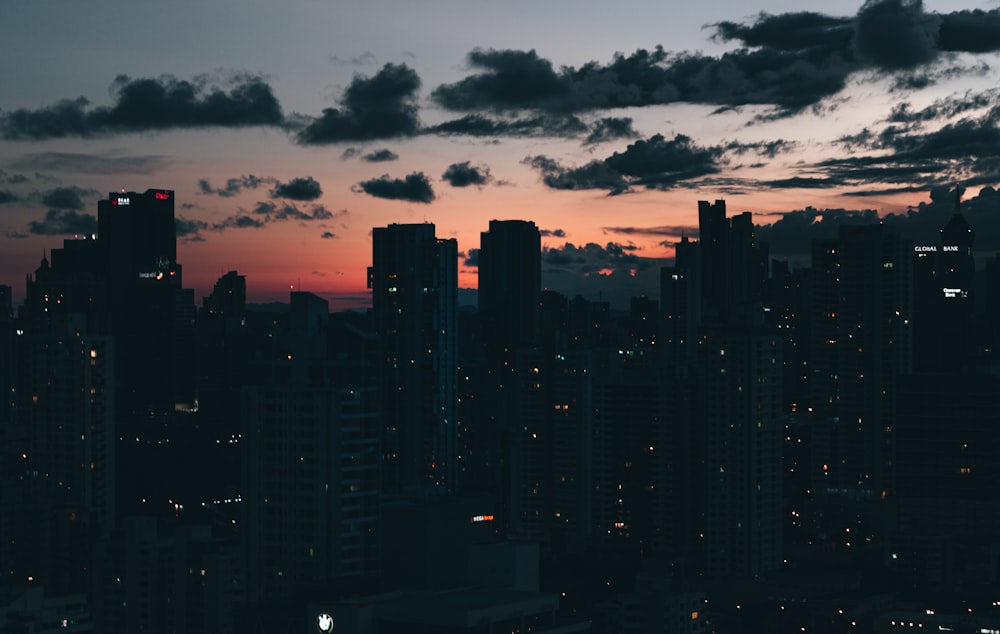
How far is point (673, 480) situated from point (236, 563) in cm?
4446

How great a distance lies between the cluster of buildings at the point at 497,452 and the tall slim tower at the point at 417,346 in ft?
0.77

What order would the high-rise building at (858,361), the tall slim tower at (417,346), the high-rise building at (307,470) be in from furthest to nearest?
the high-rise building at (858,361) → the tall slim tower at (417,346) → the high-rise building at (307,470)

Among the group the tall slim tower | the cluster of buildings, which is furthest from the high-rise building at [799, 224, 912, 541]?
the tall slim tower

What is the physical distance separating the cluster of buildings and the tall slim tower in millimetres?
236

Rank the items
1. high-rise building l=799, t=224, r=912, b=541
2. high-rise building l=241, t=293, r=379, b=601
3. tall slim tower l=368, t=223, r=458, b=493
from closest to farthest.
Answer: high-rise building l=241, t=293, r=379, b=601 → tall slim tower l=368, t=223, r=458, b=493 → high-rise building l=799, t=224, r=912, b=541

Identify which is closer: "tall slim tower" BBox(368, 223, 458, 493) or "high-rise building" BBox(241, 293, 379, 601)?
"high-rise building" BBox(241, 293, 379, 601)

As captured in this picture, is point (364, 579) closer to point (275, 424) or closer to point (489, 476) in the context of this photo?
point (275, 424)

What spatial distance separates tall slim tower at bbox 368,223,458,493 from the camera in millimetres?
131875

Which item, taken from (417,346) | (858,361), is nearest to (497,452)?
(417,346)

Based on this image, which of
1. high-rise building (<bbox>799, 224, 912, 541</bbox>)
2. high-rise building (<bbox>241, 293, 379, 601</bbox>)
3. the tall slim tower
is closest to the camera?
high-rise building (<bbox>241, 293, 379, 601</bbox>)

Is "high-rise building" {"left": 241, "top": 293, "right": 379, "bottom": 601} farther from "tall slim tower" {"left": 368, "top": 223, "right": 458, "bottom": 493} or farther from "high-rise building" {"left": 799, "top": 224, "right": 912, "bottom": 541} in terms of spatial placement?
"high-rise building" {"left": 799, "top": 224, "right": 912, "bottom": 541}

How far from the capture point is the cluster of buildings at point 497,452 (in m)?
82.9

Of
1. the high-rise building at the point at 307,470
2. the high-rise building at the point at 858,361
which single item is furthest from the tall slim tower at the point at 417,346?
the high-rise building at the point at 307,470

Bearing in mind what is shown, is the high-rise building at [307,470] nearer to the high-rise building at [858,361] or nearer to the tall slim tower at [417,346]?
the tall slim tower at [417,346]
